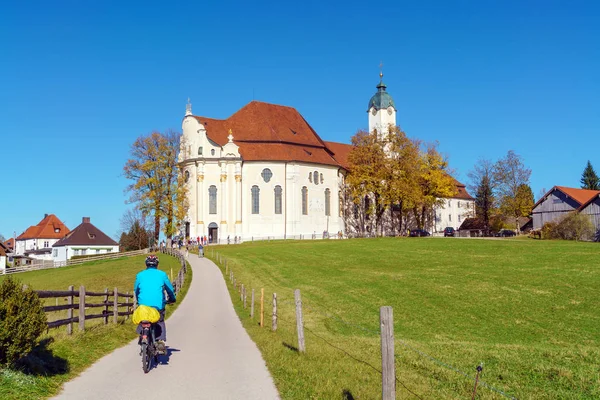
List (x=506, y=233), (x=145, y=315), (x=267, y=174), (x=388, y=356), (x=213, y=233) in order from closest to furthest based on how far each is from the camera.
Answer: (x=388, y=356)
(x=145, y=315)
(x=213, y=233)
(x=267, y=174)
(x=506, y=233)

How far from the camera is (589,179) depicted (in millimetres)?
108000

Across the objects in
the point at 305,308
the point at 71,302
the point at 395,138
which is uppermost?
the point at 395,138

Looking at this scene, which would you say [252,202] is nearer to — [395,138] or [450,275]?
[395,138]

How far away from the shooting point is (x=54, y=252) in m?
86.5

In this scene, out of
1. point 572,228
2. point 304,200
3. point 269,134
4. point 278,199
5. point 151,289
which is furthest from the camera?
point 269,134

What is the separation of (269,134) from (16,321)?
69.0 metres

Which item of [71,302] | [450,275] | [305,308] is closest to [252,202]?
[450,275]

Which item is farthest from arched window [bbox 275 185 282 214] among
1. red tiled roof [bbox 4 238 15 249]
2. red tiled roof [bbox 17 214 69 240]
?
red tiled roof [bbox 4 238 15 249]

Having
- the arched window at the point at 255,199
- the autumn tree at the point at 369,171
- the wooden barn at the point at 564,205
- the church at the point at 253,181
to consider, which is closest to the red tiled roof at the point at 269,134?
the church at the point at 253,181

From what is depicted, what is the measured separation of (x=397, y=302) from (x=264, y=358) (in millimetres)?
12917

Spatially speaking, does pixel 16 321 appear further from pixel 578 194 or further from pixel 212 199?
pixel 578 194

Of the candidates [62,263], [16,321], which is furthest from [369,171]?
[16,321]

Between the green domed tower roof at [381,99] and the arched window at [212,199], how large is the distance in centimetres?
3555

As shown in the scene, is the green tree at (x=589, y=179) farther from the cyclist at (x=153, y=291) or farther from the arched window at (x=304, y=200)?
the cyclist at (x=153, y=291)
